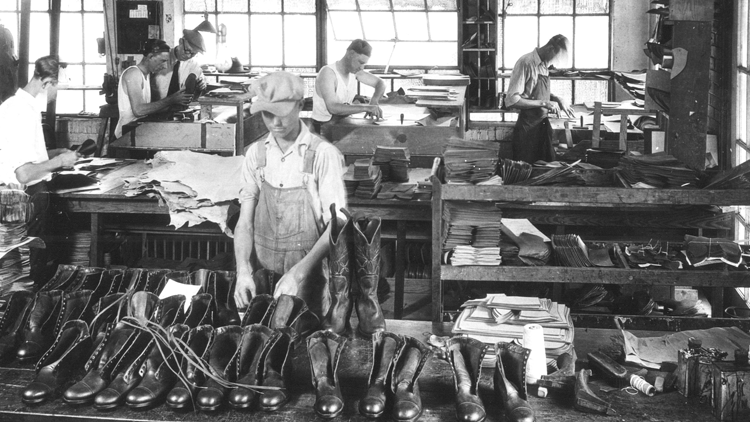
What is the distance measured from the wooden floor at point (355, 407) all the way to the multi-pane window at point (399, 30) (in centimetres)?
1034

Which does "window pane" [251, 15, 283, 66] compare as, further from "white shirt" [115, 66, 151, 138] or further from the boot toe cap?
the boot toe cap

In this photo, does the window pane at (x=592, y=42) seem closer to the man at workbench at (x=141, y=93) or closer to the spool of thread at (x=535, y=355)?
the man at workbench at (x=141, y=93)

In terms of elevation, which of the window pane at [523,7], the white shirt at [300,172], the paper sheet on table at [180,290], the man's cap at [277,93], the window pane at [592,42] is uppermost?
the window pane at [523,7]

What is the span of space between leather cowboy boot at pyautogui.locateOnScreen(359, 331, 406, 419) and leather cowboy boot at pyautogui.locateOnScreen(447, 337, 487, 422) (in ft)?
0.60

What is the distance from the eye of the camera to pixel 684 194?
4.12 m

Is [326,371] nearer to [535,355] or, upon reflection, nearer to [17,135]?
[535,355]

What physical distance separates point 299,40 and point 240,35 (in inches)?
36.2

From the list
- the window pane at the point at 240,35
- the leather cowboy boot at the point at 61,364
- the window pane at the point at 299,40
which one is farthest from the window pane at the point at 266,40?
the leather cowboy boot at the point at 61,364

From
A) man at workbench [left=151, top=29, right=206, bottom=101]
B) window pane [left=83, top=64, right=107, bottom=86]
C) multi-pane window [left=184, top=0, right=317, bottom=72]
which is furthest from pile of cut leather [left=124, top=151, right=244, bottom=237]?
window pane [left=83, top=64, right=107, bottom=86]

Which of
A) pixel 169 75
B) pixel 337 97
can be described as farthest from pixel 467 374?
pixel 169 75

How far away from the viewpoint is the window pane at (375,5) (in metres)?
12.8

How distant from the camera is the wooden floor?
265cm

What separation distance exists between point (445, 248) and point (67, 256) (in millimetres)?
3200

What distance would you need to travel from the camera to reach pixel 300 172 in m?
3.95
